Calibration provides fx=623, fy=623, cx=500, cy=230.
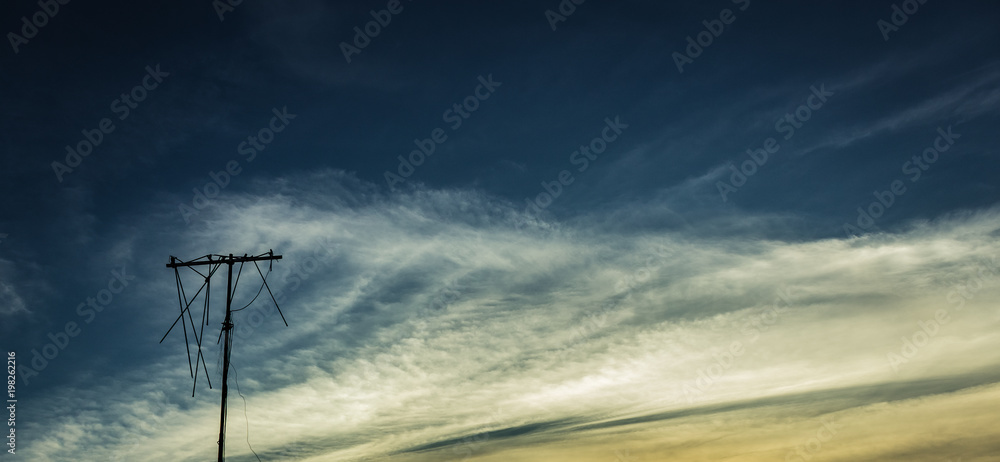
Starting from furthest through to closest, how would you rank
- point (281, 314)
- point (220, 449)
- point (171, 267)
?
1. point (281, 314)
2. point (171, 267)
3. point (220, 449)

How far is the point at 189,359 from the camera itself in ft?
95.9

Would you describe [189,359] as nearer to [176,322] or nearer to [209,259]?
[176,322]

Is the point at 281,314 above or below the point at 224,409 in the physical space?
above

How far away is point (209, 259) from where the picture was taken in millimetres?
28953

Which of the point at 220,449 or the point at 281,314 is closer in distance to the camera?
the point at 220,449

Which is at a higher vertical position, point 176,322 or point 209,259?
point 209,259

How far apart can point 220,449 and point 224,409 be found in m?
1.67

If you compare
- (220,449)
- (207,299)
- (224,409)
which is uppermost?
(207,299)

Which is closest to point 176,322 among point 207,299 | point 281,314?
point 207,299

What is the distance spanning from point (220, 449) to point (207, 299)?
23.9ft

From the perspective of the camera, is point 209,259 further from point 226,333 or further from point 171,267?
point 226,333

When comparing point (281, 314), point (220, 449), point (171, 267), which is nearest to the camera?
point (220, 449)

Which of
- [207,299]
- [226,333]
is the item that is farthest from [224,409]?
[207,299]

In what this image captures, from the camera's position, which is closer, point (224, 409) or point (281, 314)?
point (224, 409)
